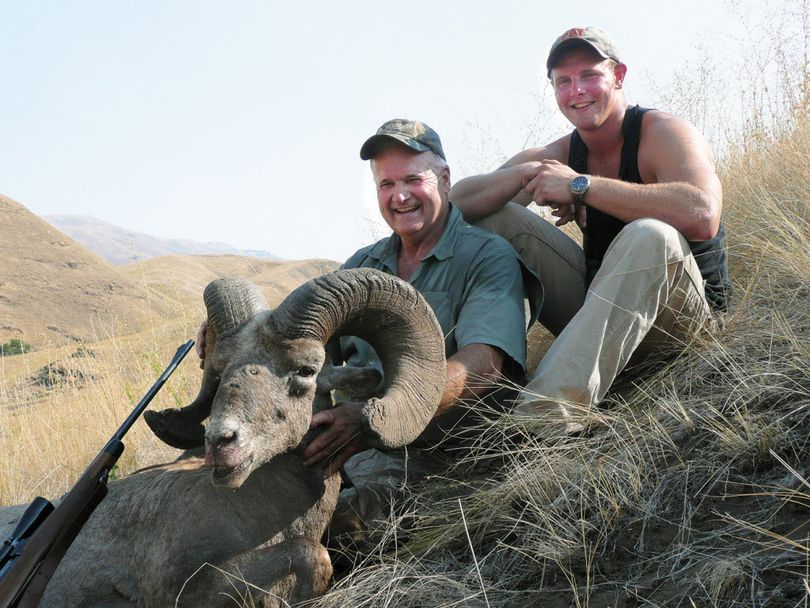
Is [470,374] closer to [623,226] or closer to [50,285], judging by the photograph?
[623,226]

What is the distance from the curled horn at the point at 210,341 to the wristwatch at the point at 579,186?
207 centimetres

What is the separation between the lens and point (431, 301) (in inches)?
211

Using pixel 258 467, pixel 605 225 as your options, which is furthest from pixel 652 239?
pixel 258 467

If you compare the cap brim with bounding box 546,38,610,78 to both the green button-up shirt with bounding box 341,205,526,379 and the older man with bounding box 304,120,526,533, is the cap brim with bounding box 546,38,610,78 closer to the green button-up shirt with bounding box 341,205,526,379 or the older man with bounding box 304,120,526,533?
the older man with bounding box 304,120,526,533

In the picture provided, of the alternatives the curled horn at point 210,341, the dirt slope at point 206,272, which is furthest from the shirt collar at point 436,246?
the dirt slope at point 206,272

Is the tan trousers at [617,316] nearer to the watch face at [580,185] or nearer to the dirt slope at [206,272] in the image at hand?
the watch face at [580,185]

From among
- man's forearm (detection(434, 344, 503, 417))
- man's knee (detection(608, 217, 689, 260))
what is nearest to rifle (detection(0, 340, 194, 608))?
man's forearm (detection(434, 344, 503, 417))

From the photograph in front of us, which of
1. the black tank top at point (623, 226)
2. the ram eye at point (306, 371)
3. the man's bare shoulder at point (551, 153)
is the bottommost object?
the ram eye at point (306, 371)

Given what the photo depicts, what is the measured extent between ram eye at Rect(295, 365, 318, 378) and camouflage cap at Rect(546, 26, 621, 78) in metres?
3.04

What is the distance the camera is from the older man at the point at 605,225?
181 inches

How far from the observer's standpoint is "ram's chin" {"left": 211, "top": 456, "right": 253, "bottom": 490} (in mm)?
3518

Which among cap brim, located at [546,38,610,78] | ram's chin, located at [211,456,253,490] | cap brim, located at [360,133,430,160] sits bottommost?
ram's chin, located at [211,456,253,490]

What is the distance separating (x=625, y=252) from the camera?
4637 millimetres

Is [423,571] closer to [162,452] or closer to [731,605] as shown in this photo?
[731,605]
